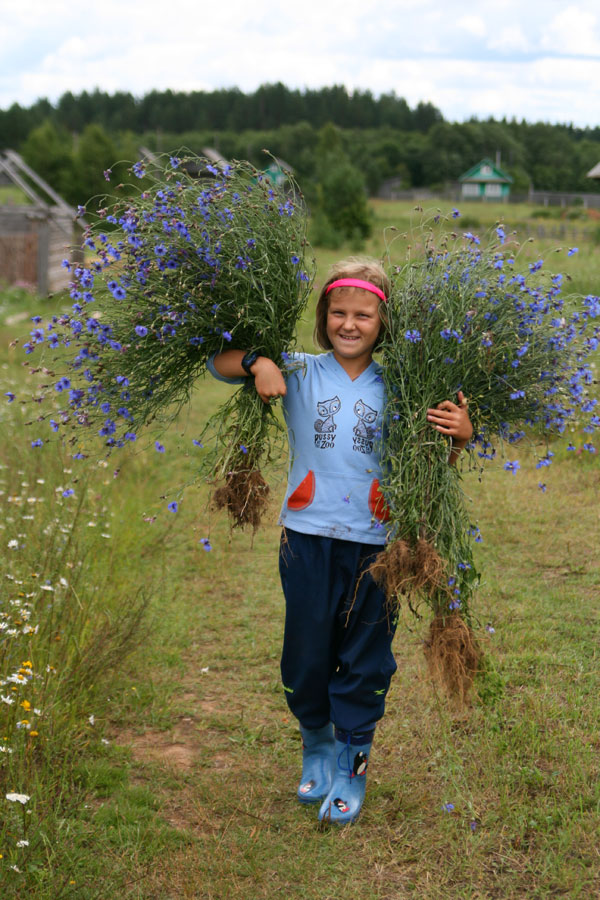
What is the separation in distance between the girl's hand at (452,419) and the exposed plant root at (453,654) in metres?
0.58

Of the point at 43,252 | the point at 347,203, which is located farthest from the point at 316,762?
the point at 347,203

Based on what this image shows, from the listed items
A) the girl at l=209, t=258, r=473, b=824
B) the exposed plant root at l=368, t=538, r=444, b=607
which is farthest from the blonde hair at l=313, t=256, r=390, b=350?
the exposed plant root at l=368, t=538, r=444, b=607

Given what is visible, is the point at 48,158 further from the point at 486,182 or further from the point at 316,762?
the point at 486,182

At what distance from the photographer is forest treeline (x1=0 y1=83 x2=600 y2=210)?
222 ft

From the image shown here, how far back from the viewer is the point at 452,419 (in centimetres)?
286

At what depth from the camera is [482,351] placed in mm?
2848

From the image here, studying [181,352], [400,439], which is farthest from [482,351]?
[181,352]

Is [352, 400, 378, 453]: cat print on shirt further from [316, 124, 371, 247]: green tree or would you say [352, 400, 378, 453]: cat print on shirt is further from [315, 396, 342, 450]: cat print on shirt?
[316, 124, 371, 247]: green tree

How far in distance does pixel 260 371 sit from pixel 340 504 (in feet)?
1.62

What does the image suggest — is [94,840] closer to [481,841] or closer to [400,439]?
[481,841]

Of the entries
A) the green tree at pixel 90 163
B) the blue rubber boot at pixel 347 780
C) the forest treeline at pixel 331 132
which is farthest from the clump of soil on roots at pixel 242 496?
the forest treeline at pixel 331 132

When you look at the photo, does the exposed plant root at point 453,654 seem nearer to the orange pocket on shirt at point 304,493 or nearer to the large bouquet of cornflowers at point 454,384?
the large bouquet of cornflowers at point 454,384

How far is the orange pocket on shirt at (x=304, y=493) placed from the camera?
9.72 feet

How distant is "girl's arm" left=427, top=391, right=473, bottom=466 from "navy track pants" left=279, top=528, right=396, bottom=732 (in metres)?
0.45
